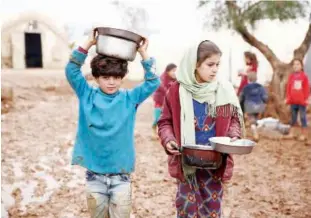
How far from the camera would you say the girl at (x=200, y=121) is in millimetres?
2660

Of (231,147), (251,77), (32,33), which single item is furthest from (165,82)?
(32,33)

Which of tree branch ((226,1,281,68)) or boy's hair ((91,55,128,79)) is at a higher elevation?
tree branch ((226,1,281,68))

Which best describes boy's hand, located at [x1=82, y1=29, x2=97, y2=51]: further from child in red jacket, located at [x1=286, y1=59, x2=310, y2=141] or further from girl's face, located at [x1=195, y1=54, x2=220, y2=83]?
child in red jacket, located at [x1=286, y1=59, x2=310, y2=141]

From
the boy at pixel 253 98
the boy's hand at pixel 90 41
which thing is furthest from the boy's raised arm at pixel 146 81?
the boy at pixel 253 98

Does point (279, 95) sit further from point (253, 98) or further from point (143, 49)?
point (143, 49)

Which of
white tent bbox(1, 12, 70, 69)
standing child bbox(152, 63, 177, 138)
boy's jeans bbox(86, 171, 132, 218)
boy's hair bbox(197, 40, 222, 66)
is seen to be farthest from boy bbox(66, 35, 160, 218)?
white tent bbox(1, 12, 70, 69)

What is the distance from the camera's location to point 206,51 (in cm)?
265

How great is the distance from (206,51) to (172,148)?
Result: 1.96 ft

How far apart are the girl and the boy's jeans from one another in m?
0.33

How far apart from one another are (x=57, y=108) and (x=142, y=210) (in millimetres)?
8179

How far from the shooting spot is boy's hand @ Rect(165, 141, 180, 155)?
2.56m

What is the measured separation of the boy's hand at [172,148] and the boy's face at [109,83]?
1.49 ft

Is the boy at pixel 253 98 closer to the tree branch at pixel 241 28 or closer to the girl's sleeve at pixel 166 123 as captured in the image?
the tree branch at pixel 241 28

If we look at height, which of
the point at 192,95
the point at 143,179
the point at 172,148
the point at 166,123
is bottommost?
the point at 143,179
